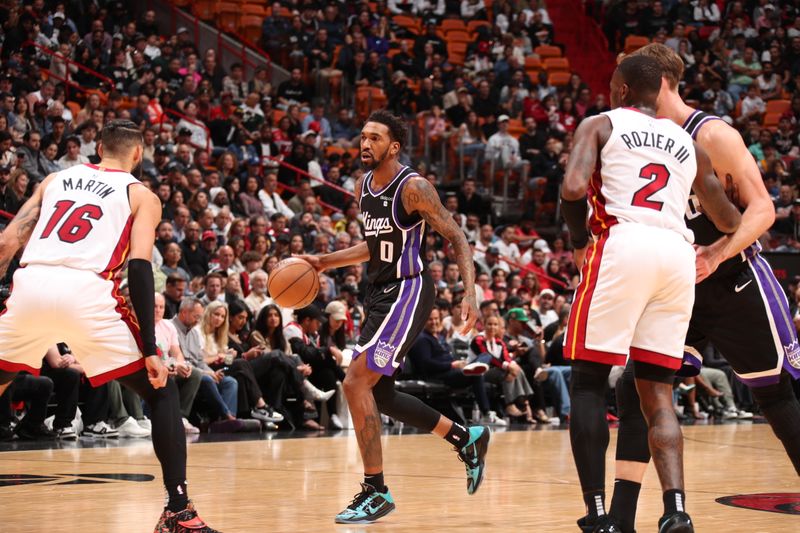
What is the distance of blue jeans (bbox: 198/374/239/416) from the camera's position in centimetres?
1047

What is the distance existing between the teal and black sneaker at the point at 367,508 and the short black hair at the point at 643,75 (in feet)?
7.55

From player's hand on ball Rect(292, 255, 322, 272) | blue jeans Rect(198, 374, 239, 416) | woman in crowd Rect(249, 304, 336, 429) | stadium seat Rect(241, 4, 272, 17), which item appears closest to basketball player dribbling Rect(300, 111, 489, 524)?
player's hand on ball Rect(292, 255, 322, 272)

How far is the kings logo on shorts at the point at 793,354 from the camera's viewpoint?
486 centimetres

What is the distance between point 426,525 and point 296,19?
15911mm

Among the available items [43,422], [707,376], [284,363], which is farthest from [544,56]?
[43,422]

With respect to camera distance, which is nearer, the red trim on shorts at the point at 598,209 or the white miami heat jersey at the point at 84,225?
the red trim on shorts at the point at 598,209

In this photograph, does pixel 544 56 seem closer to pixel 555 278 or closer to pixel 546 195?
pixel 546 195

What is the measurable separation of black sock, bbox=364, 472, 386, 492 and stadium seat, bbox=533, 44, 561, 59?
712 inches

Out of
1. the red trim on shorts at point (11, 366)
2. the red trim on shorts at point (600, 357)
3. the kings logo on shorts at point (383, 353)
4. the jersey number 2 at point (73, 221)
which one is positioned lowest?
the kings logo on shorts at point (383, 353)

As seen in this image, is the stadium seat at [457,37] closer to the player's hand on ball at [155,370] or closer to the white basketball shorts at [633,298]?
the player's hand on ball at [155,370]

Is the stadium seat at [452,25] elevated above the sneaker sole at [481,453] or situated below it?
above

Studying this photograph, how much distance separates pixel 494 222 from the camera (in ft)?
59.9

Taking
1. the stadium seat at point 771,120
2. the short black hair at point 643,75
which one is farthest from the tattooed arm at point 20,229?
the stadium seat at point 771,120

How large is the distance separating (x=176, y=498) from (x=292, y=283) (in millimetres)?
1934
